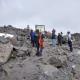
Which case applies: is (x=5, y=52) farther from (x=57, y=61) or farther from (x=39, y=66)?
(x=57, y=61)

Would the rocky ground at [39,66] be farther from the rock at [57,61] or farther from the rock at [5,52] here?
the rock at [5,52]

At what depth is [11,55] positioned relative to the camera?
28.8 metres

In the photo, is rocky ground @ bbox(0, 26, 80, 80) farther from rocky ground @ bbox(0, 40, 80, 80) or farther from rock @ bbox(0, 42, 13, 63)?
rock @ bbox(0, 42, 13, 63)

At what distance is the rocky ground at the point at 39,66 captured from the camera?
25.3 metres

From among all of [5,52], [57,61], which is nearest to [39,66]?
[57,61]

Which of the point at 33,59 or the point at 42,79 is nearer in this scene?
the point at 42,79

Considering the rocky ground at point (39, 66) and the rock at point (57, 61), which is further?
the rock at point (57, 61)

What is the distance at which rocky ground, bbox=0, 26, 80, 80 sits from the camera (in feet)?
82.9

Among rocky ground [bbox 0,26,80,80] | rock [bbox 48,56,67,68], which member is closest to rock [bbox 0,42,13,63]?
rocky ground [bbox 0,26,80,80]

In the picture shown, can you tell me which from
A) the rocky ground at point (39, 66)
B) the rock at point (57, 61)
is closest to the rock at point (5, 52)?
the rocky ground at point (39, 66)

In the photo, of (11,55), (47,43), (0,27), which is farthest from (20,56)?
(0,27)

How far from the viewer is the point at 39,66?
2659 cm

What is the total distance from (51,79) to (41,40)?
4495 mm

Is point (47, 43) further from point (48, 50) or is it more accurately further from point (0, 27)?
point (0, 27)
